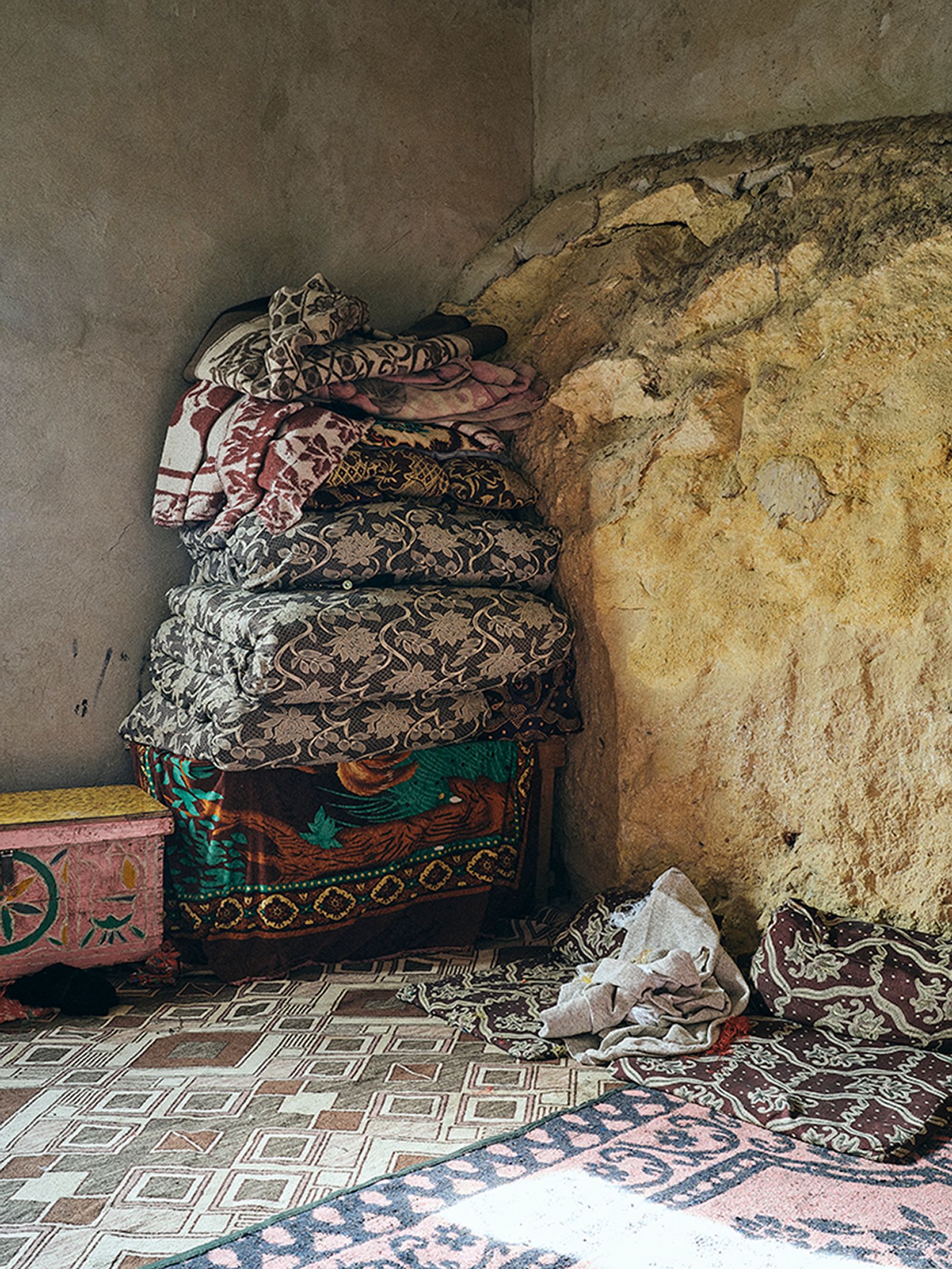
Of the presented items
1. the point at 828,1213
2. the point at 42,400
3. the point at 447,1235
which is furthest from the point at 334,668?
the point at 828,1213

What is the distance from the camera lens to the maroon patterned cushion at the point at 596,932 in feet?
11.3

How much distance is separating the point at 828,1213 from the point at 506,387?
8.79 feet

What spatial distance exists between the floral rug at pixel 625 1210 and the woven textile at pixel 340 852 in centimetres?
121

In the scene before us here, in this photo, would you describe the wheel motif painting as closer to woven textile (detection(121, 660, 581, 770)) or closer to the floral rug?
woven textile (detection(121, 660, 581, 770))

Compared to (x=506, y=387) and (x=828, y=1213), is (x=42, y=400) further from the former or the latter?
(x=828, y=1213)

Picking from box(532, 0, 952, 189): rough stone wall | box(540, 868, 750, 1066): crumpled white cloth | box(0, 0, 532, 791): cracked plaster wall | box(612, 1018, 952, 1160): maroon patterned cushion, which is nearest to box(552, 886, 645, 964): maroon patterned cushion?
box(540, 868, 750, 1066): crumpled white cloth

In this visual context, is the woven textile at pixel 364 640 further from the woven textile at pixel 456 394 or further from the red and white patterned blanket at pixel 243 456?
the woven textile at pixel 456 394

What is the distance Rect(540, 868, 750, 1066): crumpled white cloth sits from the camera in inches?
116

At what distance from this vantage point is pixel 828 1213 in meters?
2.20

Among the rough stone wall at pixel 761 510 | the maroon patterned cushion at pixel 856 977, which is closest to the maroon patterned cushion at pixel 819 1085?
the maroon patterned cushion at pixel 856 977

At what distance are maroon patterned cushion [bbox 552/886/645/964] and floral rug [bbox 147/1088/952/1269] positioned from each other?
2.90 ft

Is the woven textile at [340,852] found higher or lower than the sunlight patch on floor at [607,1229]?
higher

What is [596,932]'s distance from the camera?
350 cm

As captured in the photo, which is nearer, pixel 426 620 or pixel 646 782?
pixel 426 620
